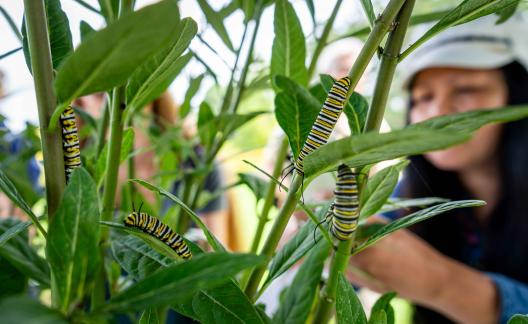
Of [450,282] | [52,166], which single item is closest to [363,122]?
[52,166]

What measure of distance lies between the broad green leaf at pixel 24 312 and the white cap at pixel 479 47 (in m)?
1.36

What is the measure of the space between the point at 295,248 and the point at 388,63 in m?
0.13

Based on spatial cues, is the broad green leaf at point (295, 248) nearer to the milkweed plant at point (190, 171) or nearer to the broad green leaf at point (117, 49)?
the milkweed plant at point (190, 171)

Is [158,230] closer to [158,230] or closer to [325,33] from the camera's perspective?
[158,230]

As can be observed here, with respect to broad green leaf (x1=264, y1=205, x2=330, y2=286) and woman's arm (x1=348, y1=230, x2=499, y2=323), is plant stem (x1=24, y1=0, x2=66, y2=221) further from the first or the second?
woman's arm (x1=348, y1=230, x2=499, y2=323)

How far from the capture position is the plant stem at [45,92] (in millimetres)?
203

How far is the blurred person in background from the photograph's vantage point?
0.59 meters

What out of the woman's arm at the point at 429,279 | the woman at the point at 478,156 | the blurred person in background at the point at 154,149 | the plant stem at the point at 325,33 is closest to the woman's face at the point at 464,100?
the woman at the point at 478,156

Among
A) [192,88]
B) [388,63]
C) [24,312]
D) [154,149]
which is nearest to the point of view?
[24,312]

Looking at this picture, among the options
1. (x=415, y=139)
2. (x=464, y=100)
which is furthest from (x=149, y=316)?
(x=464, y=100)

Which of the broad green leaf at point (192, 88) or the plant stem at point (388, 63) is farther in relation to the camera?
the broad green leaf at point (192, 88)

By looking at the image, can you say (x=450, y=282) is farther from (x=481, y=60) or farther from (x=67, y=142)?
(x=67, y=142)

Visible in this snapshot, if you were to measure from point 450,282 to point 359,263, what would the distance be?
240mm

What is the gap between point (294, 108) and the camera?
0.26 metres
